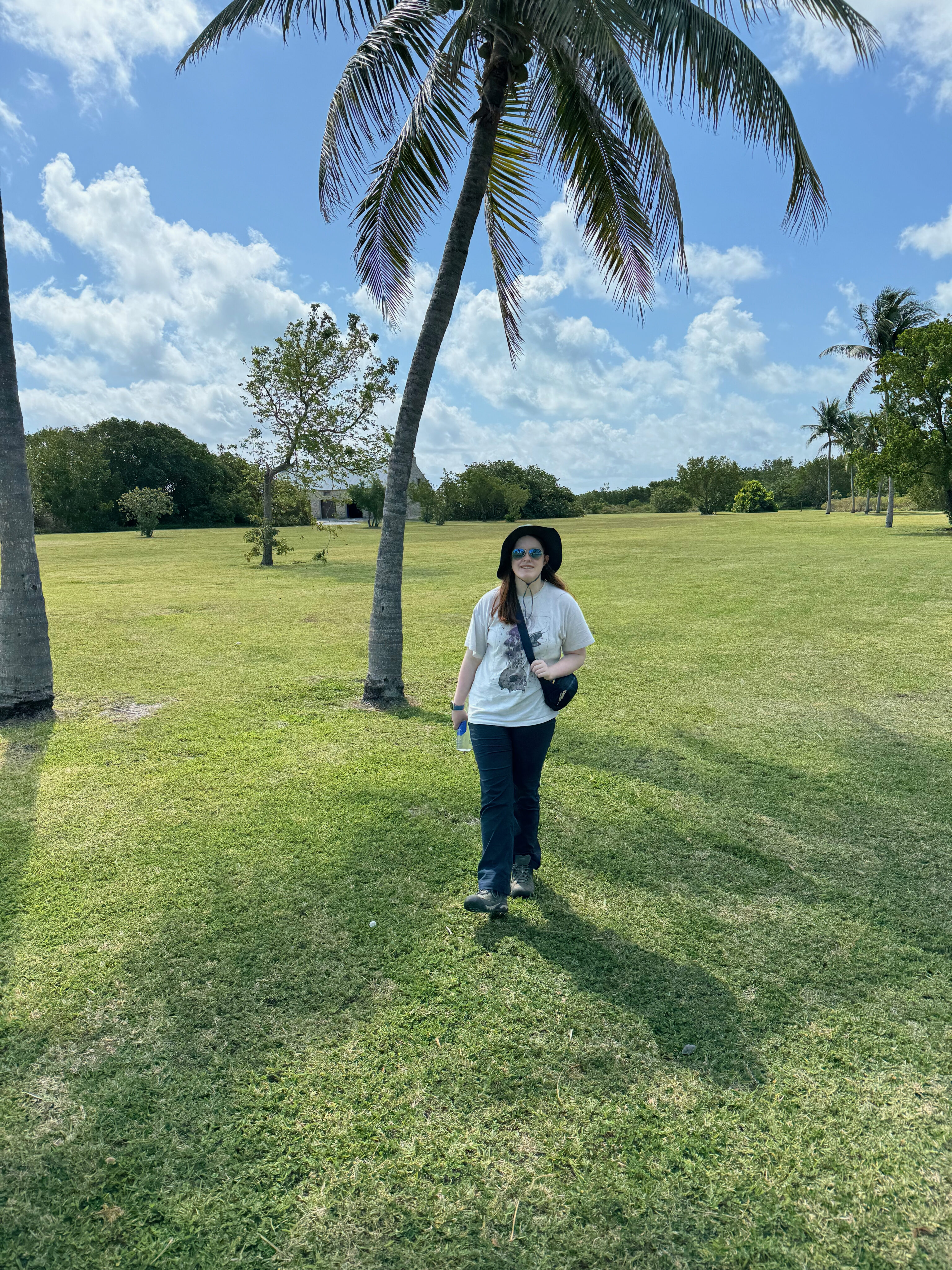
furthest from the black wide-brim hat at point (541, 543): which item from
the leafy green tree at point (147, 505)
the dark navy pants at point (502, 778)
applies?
the leafy green tree at point (147, 505)

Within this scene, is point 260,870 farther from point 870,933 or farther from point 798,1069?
point 870,933

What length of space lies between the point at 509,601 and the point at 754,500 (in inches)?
3045

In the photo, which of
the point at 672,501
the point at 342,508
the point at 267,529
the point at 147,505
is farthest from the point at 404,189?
the point at 672,501

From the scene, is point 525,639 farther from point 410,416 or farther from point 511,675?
point 410,416

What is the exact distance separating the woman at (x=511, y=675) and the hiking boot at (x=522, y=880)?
19 cm

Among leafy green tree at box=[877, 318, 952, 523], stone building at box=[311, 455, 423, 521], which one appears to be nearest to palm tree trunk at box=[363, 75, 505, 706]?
leafy green tree at box=[877, 318, 952, 523]

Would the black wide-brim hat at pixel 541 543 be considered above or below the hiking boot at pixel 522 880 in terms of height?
above

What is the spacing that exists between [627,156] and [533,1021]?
27.8ft

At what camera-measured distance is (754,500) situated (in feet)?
246

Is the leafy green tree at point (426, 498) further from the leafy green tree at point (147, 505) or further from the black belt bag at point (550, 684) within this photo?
the black belt bag at point (550, 684)

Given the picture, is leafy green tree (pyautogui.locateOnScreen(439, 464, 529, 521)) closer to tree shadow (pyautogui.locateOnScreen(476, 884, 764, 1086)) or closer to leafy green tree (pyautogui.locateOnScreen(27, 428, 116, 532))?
leafy green tree (pyautogui.locateOnScreen(27, 428, 116, 532))

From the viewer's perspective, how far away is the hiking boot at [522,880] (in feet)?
13.6

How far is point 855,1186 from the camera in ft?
7.84

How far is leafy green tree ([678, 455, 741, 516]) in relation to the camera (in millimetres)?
76812
